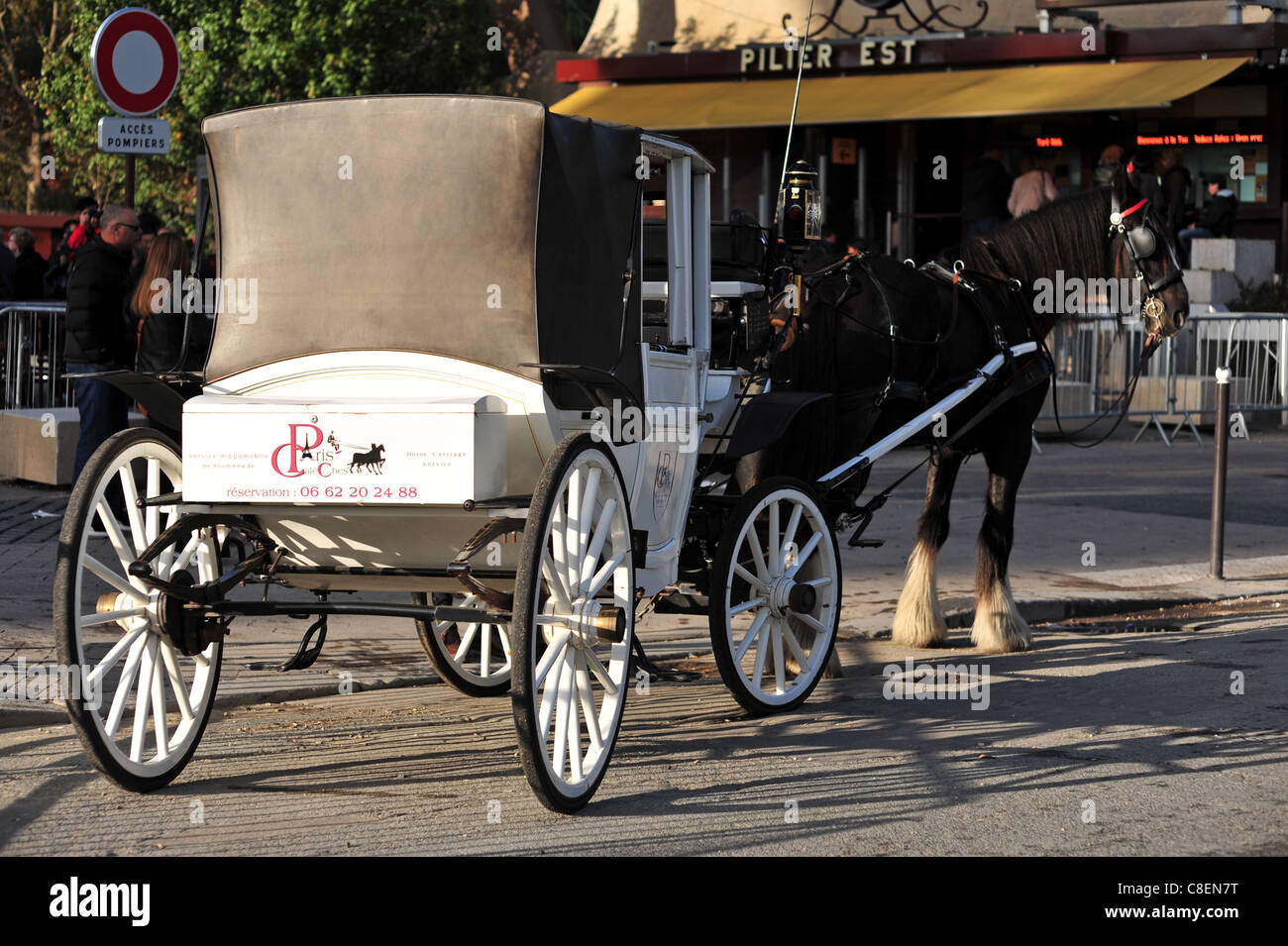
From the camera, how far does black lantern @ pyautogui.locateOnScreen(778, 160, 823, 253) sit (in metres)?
7.25

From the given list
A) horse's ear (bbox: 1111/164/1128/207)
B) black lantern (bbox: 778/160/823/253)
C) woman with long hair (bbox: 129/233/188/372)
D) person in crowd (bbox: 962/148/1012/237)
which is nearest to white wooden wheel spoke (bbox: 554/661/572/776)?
black lantern (bbox: 778/160/823/253)

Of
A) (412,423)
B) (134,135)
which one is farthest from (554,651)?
(134,135)

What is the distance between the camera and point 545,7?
117 ft

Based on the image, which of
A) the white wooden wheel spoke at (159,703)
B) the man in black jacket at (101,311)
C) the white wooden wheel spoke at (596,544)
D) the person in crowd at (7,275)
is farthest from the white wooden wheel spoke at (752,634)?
the person in crowd at (7,275)

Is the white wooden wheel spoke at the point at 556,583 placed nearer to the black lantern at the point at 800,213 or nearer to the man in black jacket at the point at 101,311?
the black lantern at the point at 800,213

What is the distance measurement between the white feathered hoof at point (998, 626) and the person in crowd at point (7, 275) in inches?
465

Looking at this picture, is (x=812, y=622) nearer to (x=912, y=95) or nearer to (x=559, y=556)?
(x=559, y=556)

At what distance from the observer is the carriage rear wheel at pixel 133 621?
543cm

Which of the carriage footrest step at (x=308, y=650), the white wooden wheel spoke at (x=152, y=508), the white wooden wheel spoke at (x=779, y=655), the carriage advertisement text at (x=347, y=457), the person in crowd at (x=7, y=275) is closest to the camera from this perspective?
the carriage advertisement text at (x=347, y=457)

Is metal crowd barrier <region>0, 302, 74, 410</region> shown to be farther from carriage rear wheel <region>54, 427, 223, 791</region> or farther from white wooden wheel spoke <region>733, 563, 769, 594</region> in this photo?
white wooden wheel spoke <region>733, 563, 769, 594</region>

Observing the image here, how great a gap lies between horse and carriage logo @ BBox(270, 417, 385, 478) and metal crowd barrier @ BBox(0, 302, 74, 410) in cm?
916

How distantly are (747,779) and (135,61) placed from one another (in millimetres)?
6274
